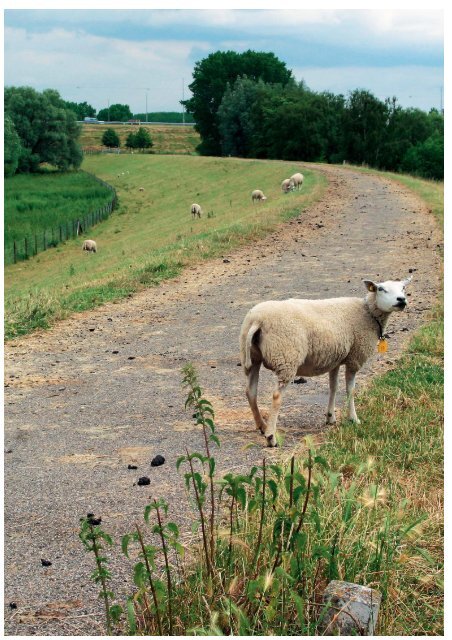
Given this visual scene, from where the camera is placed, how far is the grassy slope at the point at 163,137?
117 m

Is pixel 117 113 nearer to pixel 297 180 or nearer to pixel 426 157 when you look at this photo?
pixel 426 157

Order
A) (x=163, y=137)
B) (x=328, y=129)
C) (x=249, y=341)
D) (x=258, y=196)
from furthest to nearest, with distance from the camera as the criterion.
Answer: (x=163, y=137) < (x=328, y=129) < (x=258, y=196) < (x=249, y=341)

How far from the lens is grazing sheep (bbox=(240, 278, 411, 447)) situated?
26.3 ft

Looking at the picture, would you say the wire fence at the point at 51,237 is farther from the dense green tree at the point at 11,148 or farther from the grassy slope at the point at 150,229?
the dense green tree at the point at 11,148

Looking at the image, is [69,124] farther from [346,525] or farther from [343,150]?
[346,525]

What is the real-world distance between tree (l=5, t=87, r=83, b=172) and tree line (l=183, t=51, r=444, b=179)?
17.4 meters

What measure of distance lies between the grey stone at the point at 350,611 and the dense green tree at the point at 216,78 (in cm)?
9715

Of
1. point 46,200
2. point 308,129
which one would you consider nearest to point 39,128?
point 46,200

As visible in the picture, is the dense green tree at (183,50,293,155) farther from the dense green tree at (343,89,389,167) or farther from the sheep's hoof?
the sheep's hoof

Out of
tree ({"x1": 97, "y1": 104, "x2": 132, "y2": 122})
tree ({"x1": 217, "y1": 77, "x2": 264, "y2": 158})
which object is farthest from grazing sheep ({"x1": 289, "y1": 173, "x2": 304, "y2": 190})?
tree ({"x1": 97, "y1": 104, "x2": 132, "y2": 122})

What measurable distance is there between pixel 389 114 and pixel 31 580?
247ft

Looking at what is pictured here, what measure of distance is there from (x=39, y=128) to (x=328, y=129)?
30308mm

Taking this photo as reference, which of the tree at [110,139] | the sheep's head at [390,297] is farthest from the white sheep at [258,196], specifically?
the tree at [110,139]

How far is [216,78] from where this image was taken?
10438 cm
